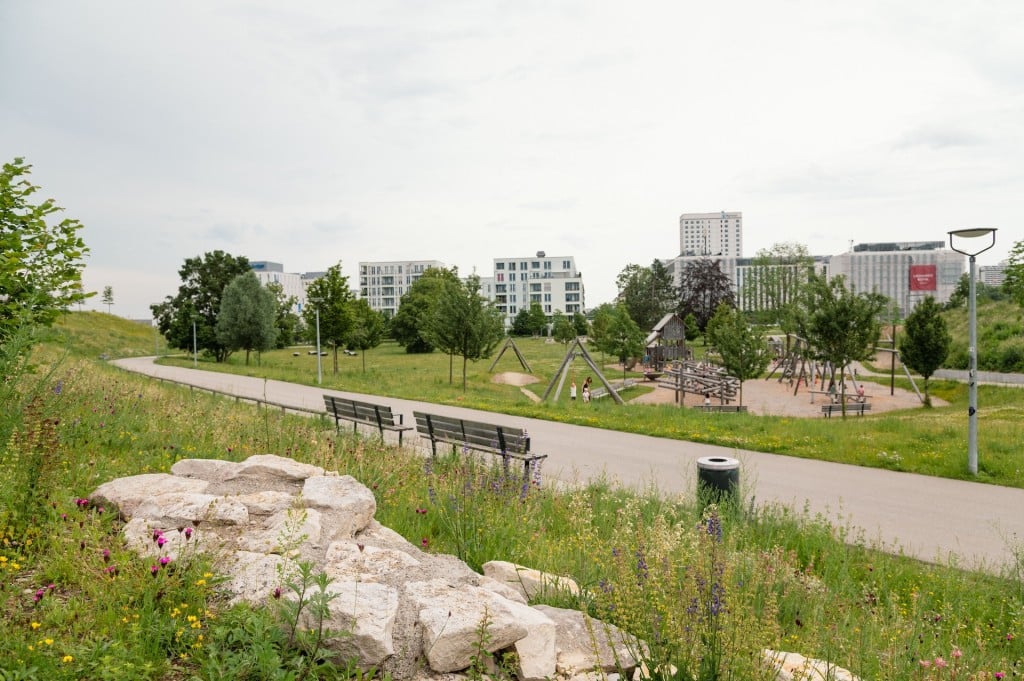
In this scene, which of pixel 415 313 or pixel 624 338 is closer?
pixel 624 338

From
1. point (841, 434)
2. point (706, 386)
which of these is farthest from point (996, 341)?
point (841, 434)

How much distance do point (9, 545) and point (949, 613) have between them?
20.1 ft

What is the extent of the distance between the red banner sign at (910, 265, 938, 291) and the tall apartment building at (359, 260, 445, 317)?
4133 inches

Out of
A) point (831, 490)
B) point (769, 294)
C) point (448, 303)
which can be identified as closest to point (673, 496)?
point (831, 490)

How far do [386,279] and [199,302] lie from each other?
322ft

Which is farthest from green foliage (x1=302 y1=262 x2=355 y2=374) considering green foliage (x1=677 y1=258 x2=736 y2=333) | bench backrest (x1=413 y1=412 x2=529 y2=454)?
green foliage (x1=677 y1=258 x2=736 y2=333)

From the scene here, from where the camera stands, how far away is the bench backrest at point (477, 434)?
8383 mm

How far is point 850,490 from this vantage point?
8914 mm

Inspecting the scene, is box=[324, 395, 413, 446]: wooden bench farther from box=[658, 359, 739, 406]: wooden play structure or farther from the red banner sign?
the red banner sign

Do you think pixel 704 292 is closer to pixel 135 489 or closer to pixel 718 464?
pixel 718 464

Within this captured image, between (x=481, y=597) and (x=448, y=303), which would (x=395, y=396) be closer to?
(x=448, y=303)

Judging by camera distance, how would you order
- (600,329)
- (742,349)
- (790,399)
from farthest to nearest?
1. (600,329)
2. (790,399)
3. (742,349)

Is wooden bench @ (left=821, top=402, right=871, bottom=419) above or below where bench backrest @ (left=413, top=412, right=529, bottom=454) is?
below

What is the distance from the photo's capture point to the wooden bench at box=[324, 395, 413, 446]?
1110 centimetres
